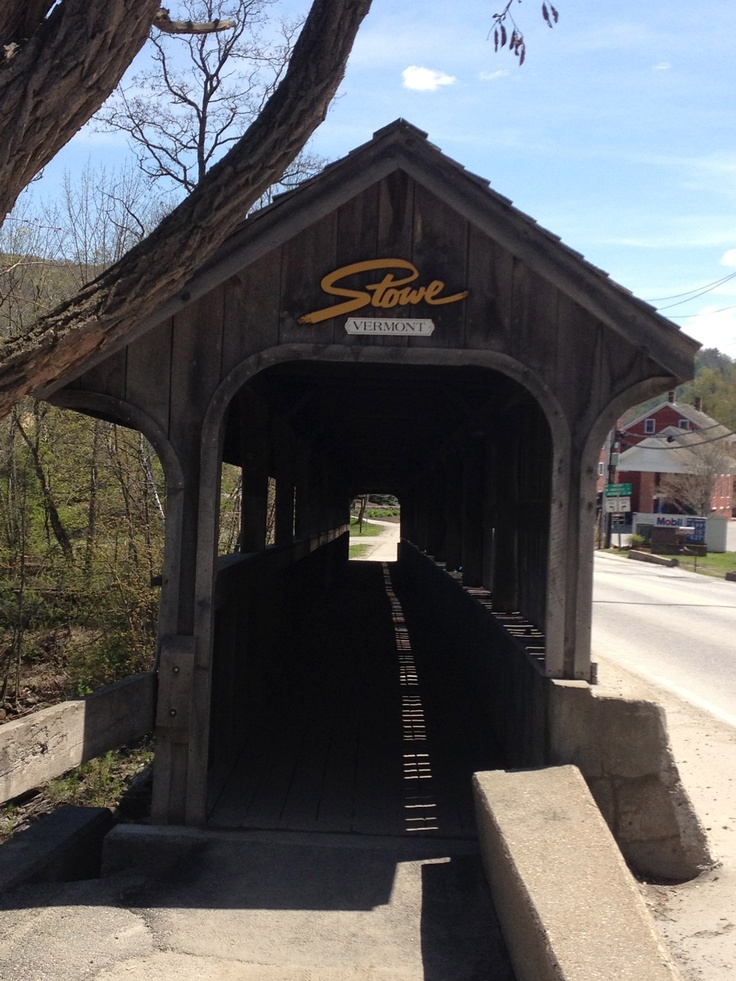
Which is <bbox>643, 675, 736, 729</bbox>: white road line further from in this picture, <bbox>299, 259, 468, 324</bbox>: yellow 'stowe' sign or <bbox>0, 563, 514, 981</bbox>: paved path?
<bbox>299, 259, 468, 324</bbox>: yellow 'stowe' sign

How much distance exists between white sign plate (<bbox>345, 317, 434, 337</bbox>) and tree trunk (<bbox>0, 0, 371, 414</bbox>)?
1.03m

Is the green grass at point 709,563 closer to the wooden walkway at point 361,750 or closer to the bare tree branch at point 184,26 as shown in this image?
the wooden walkway at point 361,750

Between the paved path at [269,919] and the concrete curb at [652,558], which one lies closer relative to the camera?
the paved path at [269,919]

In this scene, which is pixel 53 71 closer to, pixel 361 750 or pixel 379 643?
pixel 361 750

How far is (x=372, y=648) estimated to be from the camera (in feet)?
40.3

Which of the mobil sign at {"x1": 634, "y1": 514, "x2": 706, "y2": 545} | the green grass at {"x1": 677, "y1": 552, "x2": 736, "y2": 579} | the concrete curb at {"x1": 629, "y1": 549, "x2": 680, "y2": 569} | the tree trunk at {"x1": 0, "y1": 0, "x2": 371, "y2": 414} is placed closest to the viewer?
the tree trunk at {"x1": 0, "y1": 0, "x2": 371, "y2": 414}

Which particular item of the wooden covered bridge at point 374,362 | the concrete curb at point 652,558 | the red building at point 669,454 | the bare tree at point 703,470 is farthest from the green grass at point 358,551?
the wooden covered bridge at point 374,362

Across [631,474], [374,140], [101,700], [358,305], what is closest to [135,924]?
[101,700]

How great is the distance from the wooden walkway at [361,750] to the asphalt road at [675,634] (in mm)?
1922

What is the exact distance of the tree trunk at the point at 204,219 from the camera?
380 centimetres

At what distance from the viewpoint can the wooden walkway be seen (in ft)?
18.2

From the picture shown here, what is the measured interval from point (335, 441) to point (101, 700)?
10.4 metres

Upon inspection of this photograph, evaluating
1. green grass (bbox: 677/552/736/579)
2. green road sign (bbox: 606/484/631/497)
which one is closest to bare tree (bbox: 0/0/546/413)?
green grass (bbox: 677/552/736/579)

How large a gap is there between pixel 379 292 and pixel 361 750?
11.5ft
